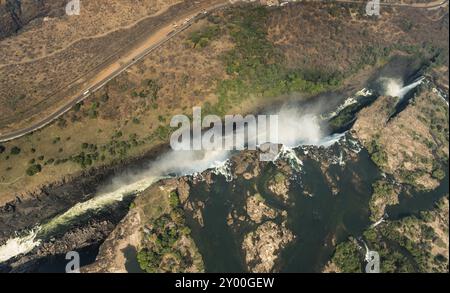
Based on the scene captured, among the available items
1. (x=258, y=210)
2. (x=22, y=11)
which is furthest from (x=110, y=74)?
(x=258, y=210)

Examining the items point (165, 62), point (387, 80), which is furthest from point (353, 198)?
point (165, 62)

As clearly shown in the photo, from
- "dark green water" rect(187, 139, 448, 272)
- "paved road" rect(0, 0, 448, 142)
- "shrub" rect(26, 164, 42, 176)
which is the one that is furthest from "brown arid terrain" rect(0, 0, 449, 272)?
"paved road" rect(0, 0, 448, 142)

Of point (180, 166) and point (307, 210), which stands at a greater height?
Result: point (180, 166)

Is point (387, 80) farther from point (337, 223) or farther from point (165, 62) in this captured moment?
point (165, 62)

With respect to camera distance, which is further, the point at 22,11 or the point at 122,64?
the point at 22,11

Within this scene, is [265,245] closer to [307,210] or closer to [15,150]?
[307,210]

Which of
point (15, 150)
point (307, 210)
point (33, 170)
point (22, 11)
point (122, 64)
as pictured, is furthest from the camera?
point (22, 11)
